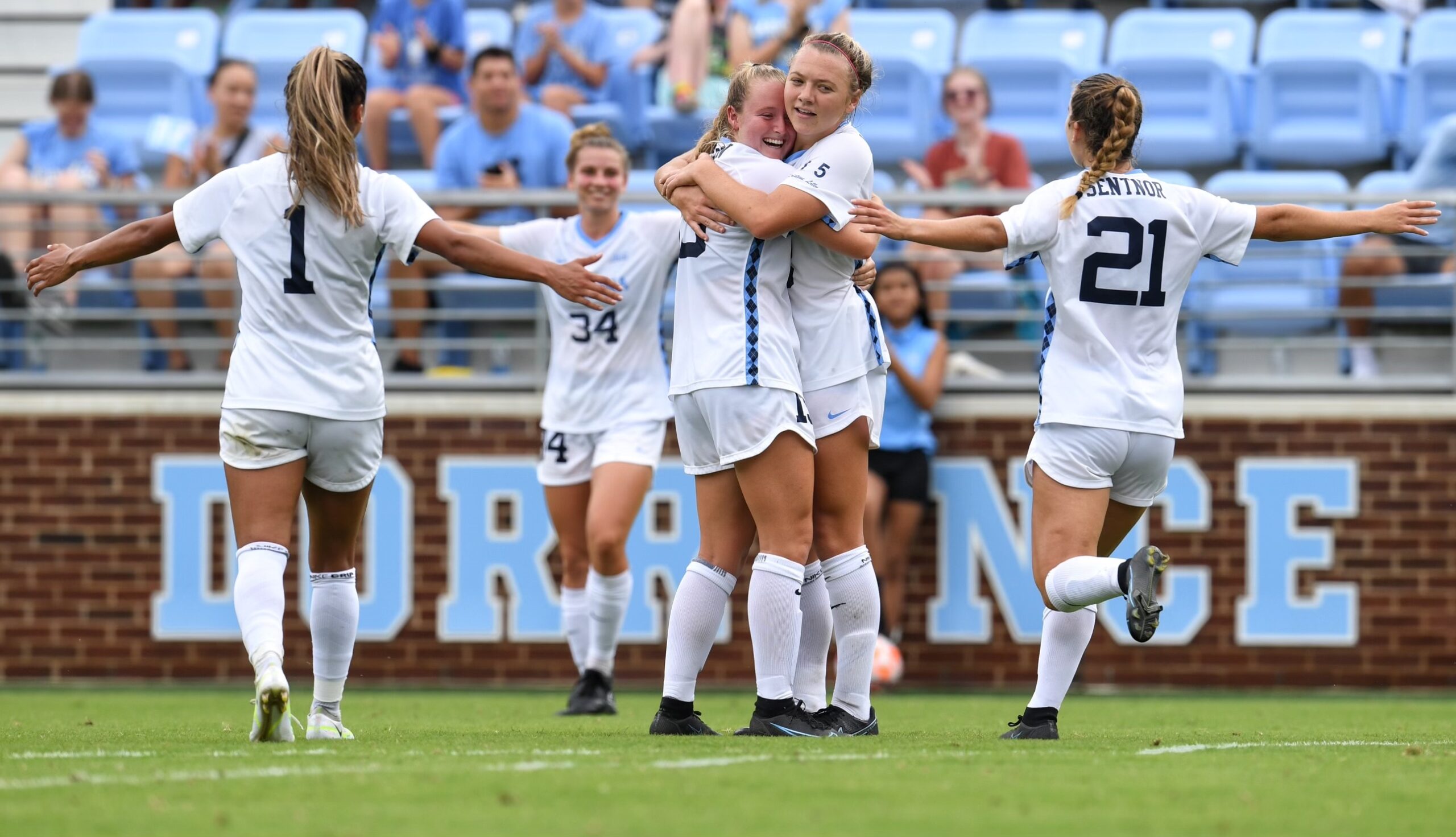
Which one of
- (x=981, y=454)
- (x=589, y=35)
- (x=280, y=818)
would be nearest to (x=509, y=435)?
(x=981, y=454)

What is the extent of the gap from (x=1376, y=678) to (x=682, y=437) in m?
6.15

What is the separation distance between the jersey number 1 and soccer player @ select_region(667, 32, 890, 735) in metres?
1.16

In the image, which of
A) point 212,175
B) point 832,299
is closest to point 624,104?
point 212,175

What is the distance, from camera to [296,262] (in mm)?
Result: 5785

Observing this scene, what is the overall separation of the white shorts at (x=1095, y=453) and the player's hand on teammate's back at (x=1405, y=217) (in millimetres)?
987

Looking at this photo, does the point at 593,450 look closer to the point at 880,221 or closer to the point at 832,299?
the point at 832,299

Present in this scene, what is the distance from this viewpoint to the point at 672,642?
19.6 ft

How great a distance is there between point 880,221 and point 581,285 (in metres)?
0.91

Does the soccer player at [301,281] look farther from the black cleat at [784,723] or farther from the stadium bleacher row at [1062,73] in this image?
the stadium bleacher row at [1062,73]

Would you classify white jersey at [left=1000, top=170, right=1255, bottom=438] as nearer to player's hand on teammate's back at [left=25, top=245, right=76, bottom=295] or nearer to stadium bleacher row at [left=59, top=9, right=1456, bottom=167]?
player's hand on teammate's back at [left=25, top=245, right=76, bottom=295]

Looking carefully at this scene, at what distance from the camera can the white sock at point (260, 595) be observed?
561cm

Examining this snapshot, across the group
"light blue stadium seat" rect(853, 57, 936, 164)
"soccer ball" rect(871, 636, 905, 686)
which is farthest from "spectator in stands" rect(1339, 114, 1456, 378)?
Answer: "light blue stadium seat" rect(853, 57, 936, 164)

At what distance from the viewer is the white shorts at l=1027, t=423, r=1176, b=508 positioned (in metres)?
5.78

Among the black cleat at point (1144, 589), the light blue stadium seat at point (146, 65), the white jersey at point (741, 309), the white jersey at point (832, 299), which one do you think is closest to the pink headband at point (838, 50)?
the white jersey at point (832, 299)
